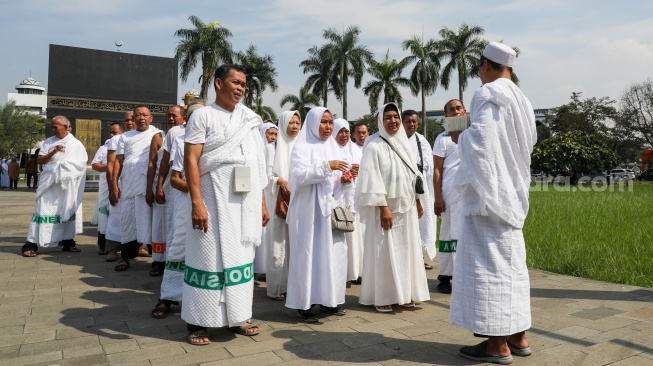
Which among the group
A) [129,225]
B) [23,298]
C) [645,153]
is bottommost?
[23,298]

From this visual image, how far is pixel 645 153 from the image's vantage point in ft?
158

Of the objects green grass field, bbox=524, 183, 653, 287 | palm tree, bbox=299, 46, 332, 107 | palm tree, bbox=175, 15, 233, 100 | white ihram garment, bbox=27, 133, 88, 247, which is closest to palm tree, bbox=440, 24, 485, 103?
palm tree, bbox=299, 46, 332, 107

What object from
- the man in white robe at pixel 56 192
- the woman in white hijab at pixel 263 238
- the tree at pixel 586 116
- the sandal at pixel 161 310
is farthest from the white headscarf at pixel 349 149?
the tree at pixel 586 116

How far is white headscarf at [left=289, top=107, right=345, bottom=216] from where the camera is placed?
4238 mm

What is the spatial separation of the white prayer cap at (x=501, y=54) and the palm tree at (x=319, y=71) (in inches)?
1335

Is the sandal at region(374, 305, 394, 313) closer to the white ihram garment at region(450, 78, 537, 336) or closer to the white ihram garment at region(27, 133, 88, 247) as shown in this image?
the white ihram garment at region(450, 78, 537, 336)

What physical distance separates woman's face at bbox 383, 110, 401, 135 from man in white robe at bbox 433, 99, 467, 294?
0.74 meters

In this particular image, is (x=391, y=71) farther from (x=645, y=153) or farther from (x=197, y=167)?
(x=197, y=167)

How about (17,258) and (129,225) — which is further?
(17,258)

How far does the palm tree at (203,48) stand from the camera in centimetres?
2933

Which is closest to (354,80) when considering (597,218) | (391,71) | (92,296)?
(391,71)

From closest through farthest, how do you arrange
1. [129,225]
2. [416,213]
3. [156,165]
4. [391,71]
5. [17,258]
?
[416,213]
[156,165]
[129,225]
[17,258]
[391,71]

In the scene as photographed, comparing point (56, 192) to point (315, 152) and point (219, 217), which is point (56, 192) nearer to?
point (315, 152)

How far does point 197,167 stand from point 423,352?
1976 mm
